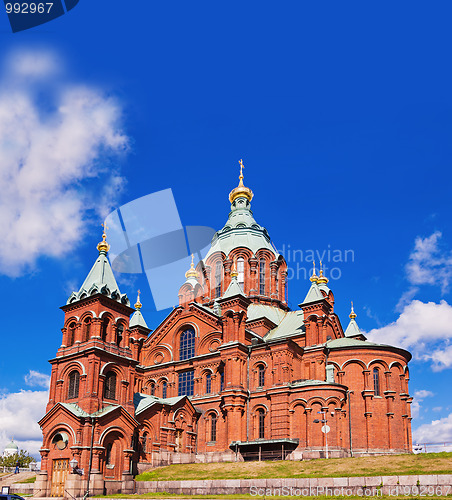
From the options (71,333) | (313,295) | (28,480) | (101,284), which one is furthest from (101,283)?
(313,295)

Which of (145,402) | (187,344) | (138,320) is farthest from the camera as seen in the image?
(138,320)

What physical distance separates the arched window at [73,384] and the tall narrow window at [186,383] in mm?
11878

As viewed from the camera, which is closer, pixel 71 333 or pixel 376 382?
pixel 71 333

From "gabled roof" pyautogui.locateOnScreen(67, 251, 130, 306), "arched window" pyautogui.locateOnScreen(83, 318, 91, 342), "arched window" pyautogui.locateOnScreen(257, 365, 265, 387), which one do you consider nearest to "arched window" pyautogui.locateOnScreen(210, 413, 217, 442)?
"arched window" pyautogui.locateOnScreen(257, 365, 265, 387)

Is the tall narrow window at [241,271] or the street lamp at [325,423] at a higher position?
the tall narrow window at [241,271]

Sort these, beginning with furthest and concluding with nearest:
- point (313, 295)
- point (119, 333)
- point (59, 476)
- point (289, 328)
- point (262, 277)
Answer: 1. point (262, 277)
2. point (289, 328)
3. point (313, 295)
4. point (119, 333)
5. point (59, 476)

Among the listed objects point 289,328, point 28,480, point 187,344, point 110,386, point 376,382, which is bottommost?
point 28,480

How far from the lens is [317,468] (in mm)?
28156

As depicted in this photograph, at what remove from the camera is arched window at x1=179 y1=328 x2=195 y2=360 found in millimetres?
46625

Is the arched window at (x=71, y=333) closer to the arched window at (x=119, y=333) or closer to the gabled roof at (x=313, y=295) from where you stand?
the arched window at (x=119, y=333)

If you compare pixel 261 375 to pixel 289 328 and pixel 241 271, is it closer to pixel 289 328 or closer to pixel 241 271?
pixel 289 328

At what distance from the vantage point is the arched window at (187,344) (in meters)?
46.6

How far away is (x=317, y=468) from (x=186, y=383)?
1896cm

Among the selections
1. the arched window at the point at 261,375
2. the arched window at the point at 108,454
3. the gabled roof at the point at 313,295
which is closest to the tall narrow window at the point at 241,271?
the gabled roof at the point at 313,295
